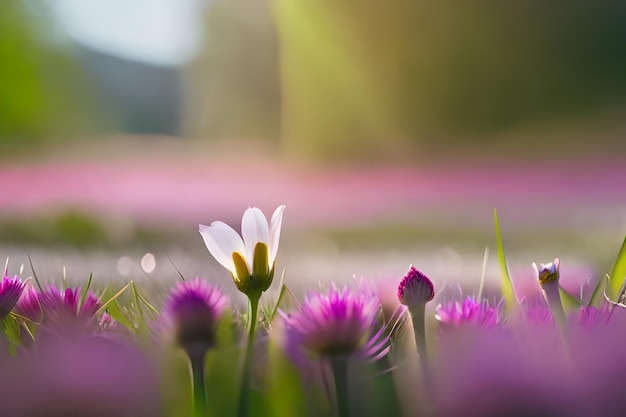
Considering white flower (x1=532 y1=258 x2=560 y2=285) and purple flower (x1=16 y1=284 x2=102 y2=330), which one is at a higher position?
purple flower (x1=16 y1=284 x2=102 y2=330)

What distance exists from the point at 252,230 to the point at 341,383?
7 cm

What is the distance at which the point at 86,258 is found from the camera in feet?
1.45

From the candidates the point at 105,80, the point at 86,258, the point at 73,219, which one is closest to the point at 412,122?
the point at 73,219

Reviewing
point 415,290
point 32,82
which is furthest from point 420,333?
point 32,82

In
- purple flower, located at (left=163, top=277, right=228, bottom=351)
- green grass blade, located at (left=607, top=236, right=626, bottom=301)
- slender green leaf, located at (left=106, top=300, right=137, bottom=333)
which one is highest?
slender green leaf, located at (left=106, top=300, right=137, bottom=333)

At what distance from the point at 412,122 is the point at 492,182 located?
1253 mm

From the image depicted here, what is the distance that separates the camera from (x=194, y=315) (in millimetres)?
152

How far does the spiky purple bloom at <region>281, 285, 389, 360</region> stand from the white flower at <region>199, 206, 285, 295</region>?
5 centimetres

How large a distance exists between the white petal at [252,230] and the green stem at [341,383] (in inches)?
2.4

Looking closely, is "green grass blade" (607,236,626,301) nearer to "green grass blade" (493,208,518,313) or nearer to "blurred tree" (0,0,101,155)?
"green grass blade" (493,208,518,313)

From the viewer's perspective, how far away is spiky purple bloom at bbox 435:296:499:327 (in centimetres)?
17

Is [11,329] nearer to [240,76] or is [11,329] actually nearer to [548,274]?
[548,274]

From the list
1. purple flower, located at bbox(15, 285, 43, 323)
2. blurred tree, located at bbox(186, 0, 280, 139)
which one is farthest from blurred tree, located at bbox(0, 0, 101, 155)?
purple flower, located at bbox(15, 285, 43, 323)

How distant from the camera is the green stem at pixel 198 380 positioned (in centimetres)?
14
